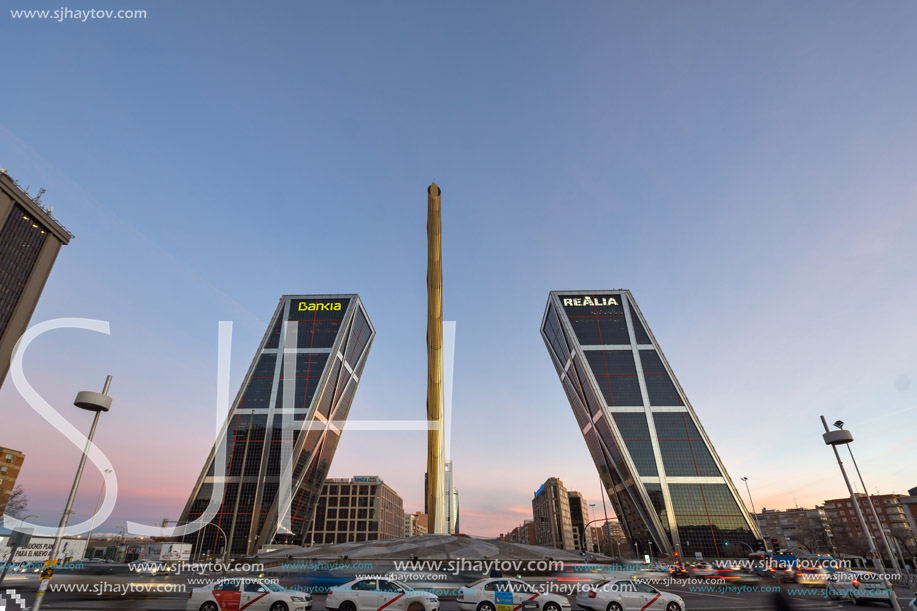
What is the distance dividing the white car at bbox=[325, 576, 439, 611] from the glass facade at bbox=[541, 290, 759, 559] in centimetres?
6679

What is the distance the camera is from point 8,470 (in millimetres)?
88750

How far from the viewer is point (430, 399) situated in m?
62.5

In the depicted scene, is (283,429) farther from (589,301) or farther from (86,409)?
(86,409)

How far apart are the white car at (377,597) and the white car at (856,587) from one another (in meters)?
21.4

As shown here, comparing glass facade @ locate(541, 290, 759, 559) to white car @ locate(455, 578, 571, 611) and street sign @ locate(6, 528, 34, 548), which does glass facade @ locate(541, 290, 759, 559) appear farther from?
street sign @ locate(6, 528, 34, 548)

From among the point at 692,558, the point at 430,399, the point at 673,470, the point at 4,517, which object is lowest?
the point at 692,558

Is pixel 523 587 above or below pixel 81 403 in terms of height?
below

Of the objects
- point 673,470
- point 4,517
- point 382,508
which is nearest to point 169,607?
point 673,470

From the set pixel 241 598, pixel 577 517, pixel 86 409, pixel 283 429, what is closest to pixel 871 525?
pixel 577 517

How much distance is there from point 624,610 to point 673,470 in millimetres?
65042

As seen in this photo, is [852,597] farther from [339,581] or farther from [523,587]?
[339,581]

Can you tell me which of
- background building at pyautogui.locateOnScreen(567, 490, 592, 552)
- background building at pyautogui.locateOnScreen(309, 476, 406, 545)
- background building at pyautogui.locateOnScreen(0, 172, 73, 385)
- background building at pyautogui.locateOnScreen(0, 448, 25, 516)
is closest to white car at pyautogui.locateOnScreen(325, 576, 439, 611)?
background building at pyautogui.locateOnScreen(0, 172, 73, 385)

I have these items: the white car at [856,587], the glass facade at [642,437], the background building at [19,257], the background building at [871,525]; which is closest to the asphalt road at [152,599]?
the white car at [856,587]

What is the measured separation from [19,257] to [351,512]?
101 metres
